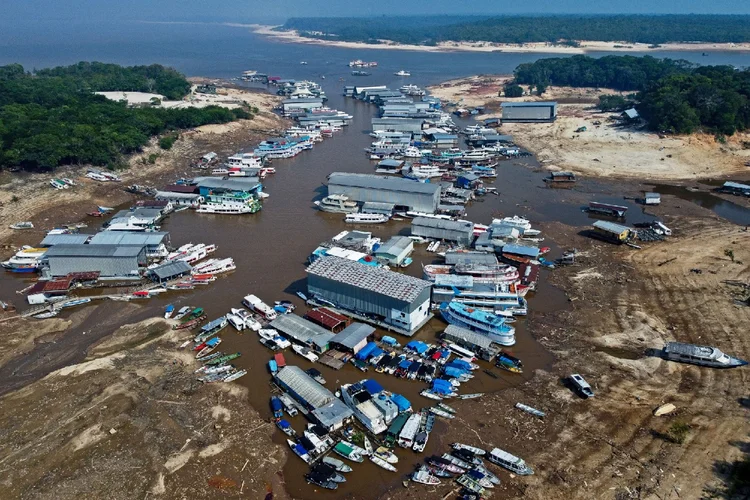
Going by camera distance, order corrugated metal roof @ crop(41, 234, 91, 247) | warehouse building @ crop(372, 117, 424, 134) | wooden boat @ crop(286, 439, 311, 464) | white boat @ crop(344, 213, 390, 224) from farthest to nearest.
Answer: warehouse building @ crop(372, 117, 424, 134) < white boat @ crop(344, 213, 390, 224) < corrugated metal roof @ crop(41, 234, 91, 247) < wooden boat @ crop(286, 439, 311, 464)

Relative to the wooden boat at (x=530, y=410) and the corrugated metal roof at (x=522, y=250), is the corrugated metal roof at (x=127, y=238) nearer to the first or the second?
the corrugated metal roof at (x=522, y=250)

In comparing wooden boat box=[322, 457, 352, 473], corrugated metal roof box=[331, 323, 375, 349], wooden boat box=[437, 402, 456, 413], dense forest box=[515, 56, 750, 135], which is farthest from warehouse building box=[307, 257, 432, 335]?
dense forest box=[515, 56, 750, 135]

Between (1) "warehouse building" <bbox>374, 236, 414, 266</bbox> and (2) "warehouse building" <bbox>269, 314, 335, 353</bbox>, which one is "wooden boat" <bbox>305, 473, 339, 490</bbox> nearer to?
(2) "warehouse building" <bbox>269, 314, 335, 353</bbox>

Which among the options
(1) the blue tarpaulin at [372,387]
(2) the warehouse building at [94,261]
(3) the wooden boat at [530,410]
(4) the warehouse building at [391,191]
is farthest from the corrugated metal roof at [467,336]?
(2) the warehouse building at [94,261]

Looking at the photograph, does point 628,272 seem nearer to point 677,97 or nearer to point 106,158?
point 677,97

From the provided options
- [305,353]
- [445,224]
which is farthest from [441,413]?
[445,224]

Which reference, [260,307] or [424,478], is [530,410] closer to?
[424,478]
